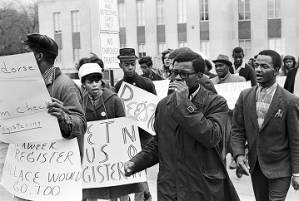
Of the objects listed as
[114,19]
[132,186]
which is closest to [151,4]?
[114,19]

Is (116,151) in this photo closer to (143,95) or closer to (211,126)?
(143,95)

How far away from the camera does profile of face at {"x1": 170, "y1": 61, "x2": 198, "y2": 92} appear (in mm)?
4184

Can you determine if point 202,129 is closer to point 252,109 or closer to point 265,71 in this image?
point 252,109

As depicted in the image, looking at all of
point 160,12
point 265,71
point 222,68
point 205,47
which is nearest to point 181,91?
point 265,71

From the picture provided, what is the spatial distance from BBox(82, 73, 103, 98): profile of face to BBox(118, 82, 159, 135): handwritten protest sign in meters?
1.37

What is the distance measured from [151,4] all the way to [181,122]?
147 feet

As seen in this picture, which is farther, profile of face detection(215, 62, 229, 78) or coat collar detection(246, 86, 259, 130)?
profile of face detection(215, 62, 229, 78)

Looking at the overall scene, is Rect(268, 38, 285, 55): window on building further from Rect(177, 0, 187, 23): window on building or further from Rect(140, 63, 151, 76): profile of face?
Rect(140, 63, 151, 76): profile of face

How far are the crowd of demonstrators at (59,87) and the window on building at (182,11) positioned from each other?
43.5 meters

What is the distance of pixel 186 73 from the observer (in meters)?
4.20

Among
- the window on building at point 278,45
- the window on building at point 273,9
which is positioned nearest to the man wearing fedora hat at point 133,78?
the window on building at point 278,45

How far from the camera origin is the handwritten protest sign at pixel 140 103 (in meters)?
8.16

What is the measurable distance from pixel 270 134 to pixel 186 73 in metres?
1.45

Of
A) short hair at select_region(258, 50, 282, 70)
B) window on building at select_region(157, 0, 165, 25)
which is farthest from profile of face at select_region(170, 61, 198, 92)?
window on building at select_region(157, 0, 165, 25)
